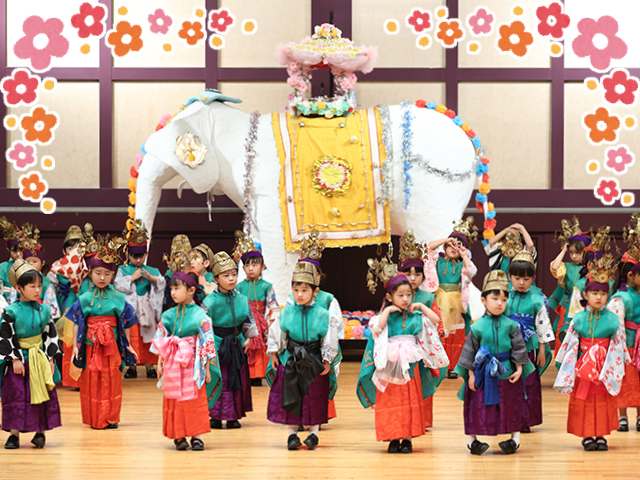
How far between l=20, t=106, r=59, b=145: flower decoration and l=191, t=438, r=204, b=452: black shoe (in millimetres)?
4507

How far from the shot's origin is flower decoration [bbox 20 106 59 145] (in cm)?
845

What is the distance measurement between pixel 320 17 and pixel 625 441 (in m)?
4.74

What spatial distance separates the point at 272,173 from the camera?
273 inches

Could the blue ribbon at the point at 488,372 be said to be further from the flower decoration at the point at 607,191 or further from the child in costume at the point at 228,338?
the flower decoration at the point at 607,191

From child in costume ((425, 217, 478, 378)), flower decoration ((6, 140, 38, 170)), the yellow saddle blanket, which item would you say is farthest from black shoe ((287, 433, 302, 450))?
flower decoration ((6, 140, 38, 170))

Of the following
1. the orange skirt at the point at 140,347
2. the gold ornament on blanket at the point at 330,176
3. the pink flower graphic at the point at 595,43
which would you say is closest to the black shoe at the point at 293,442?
the orange skirt at the point at 140,347

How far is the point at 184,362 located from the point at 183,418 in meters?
0.32

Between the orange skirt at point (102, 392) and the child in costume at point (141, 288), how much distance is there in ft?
4.53

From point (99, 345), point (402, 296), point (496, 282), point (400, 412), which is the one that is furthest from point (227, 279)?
point (496, 282)

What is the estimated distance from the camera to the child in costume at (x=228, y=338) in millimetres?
5320

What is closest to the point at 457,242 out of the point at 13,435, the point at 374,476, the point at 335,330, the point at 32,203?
the point at 335,330

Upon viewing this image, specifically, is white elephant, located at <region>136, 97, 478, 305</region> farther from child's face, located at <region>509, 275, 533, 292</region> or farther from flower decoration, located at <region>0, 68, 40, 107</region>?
flower decoration, located at <region>0, 68, 40, 107</region>

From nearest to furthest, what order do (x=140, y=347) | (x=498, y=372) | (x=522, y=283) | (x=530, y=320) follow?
1. (x=498, y=372)
2. (x=530, y=320)
3. (x=522, y=283)
4. (x=140, y=347)

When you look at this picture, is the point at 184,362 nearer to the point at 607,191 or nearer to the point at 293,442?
the point at 293,442
